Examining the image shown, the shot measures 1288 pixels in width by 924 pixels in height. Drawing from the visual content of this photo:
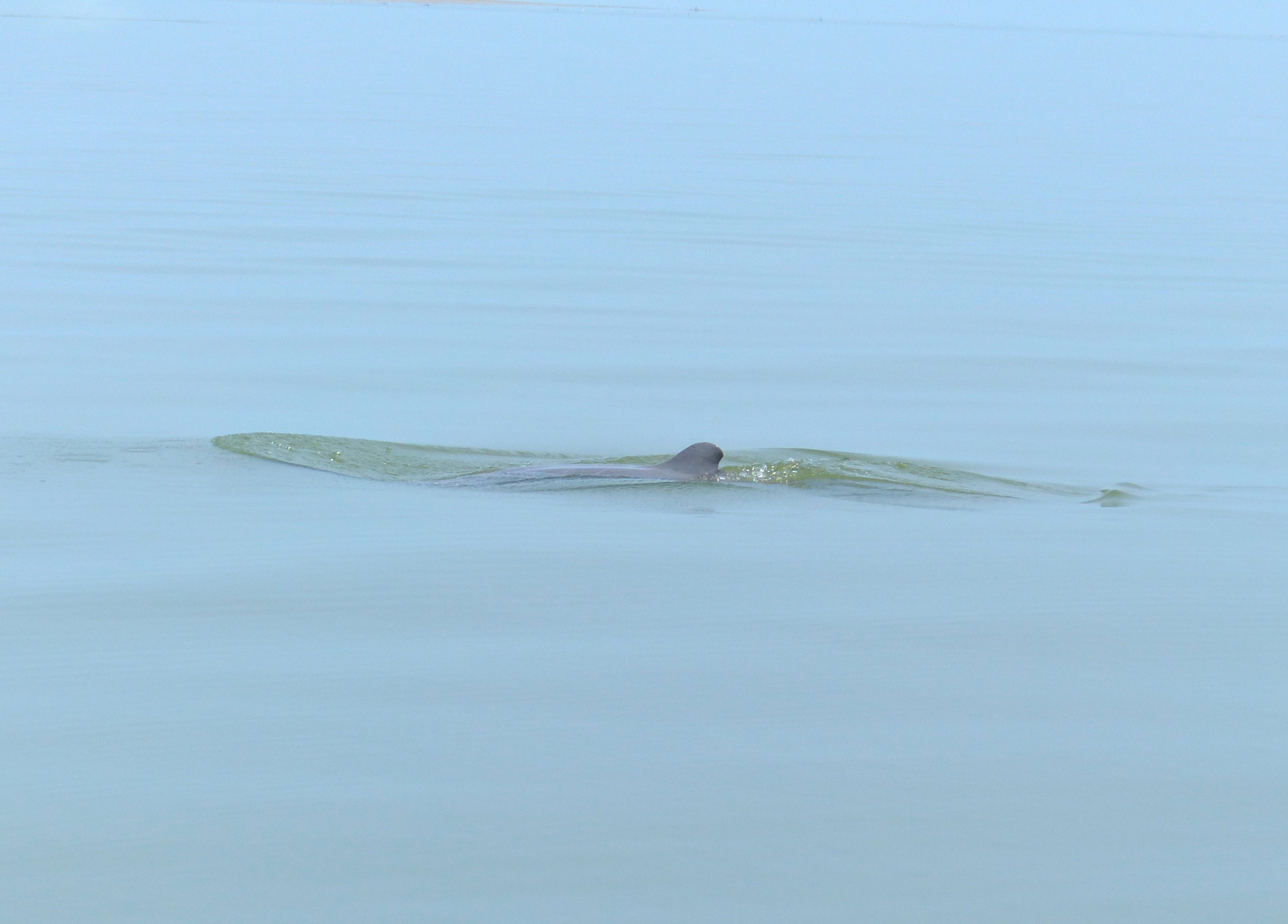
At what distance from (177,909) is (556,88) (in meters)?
50.7

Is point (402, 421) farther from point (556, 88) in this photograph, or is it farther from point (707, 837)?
point (556, 88)

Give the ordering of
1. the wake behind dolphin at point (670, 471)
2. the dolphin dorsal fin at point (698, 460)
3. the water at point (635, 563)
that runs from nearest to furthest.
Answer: the water at point (635, 563)
the dolphin dorsal fin at point (698, 460)
the wake behind dolphin at point (670, 471)

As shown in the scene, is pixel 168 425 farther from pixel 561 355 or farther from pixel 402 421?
pixel 561 355

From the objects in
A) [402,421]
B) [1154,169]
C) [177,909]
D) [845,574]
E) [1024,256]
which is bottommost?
[177,909]

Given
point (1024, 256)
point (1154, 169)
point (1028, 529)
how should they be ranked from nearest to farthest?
point (1028, 529) < point (1024, 256) < point (1154, 169)

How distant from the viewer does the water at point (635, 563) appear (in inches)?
221

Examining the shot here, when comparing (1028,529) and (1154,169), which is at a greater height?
(1154,169)

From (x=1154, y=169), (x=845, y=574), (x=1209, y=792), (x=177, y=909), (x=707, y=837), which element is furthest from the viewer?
(x=1154, y=169)

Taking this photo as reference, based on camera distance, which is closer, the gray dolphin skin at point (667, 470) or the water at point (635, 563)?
the water at point (635, 563)

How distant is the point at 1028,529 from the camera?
10.2m

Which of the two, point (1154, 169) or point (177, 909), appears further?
point (1154, 169)

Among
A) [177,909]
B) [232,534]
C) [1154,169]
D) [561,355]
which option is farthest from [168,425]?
[1154,169]

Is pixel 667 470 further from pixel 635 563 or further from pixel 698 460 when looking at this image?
pixel 635 563

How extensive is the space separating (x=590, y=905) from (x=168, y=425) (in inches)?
319
